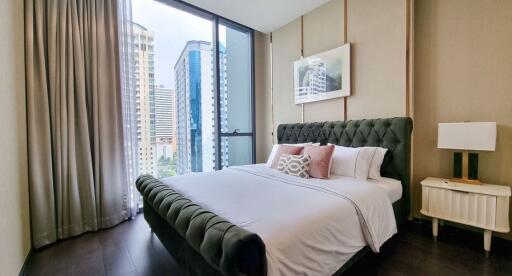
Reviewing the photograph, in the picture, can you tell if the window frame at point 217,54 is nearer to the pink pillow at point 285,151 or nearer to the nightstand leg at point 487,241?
the pink pillow at point 285,151

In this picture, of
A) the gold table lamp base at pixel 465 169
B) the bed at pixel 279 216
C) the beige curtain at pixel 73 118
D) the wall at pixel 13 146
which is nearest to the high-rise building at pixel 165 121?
the beige curtain at pixel 73 118

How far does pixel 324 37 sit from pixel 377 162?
205 centimetres

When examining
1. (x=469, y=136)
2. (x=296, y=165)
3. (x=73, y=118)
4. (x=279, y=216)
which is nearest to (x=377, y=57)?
(x=469, y=136)

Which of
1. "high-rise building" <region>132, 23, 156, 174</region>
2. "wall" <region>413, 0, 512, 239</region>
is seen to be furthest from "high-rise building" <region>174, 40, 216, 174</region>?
"wall" <region>413, 0, 512, 239</region>

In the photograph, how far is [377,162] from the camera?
2406 mm

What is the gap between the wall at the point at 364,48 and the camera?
2.56 metres

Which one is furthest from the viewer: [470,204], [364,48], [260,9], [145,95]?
[260,9]

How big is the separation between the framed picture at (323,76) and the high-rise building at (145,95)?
7.57ft

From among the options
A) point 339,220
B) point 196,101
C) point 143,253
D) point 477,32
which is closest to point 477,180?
point 477,32

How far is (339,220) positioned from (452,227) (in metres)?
1.90

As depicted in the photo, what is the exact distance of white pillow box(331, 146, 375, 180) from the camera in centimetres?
Answer: 232

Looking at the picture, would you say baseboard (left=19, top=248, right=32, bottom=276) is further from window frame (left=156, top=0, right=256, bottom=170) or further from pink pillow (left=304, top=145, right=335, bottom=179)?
pink pillow (left=304, top=145, right=335, bottom=179)

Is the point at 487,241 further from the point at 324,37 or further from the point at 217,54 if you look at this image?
the point at 217,54

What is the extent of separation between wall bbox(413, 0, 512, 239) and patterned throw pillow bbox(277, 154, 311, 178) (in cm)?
134
